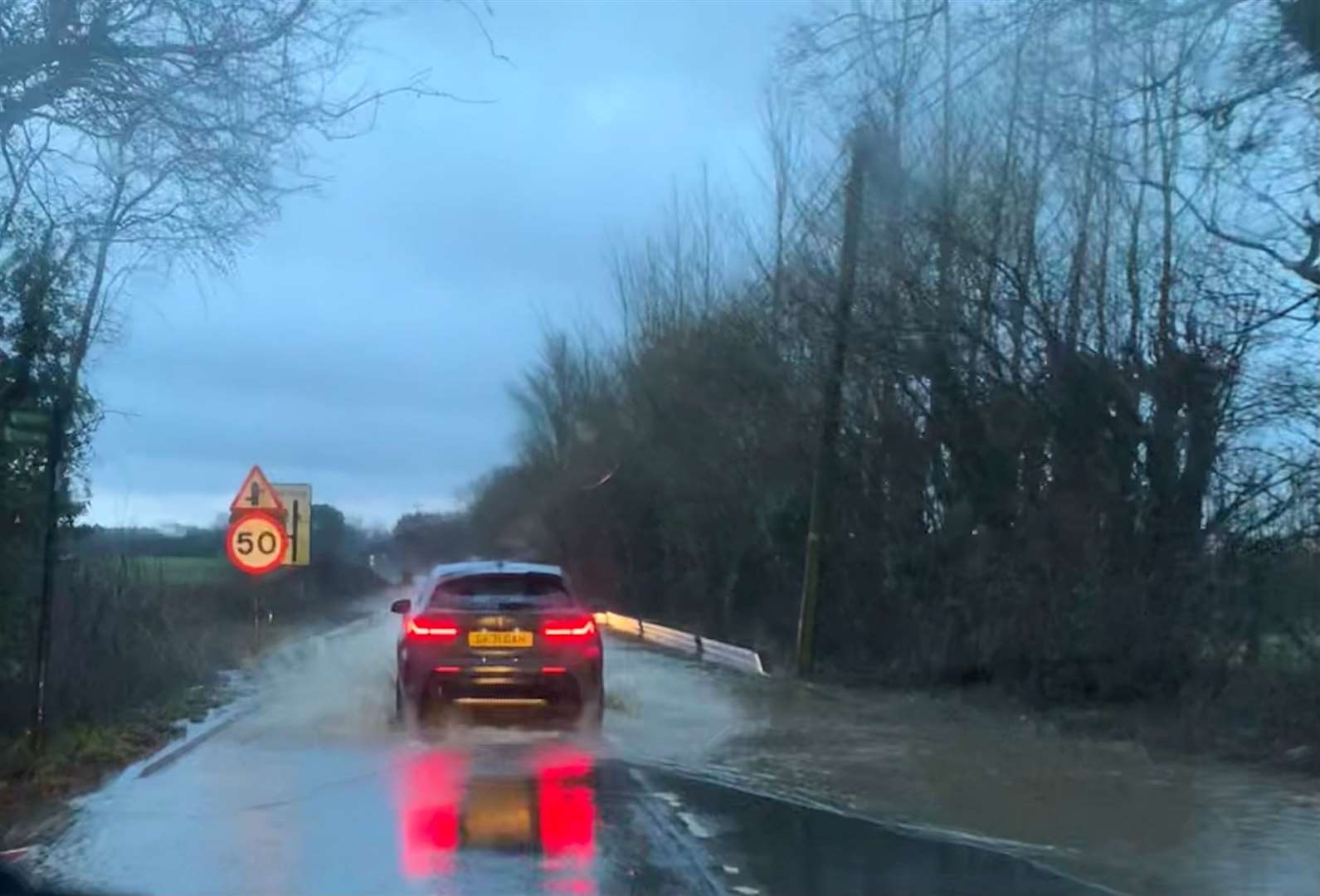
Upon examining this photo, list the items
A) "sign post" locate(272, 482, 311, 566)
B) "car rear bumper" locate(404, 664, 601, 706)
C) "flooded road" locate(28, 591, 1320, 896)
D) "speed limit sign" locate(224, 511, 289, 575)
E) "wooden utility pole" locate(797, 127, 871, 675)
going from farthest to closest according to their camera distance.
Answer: "sign post" locate(272, 482, 311, 566)
"speed limit sign" locate(224, 511, 289, 575)
"wooden utility pole" locate(797, 127, 871, 675)
"car rear bumper" locate(404, 664, 601, 706)
"flooded road" locate(28, 591, 1320, 896)

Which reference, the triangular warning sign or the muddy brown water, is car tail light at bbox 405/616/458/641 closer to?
the muddy brown water

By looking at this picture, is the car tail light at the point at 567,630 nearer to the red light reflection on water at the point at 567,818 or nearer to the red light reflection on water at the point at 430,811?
the red light reflection on water at the point at 567,818

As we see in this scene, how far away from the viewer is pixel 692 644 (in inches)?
1259

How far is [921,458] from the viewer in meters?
22.7

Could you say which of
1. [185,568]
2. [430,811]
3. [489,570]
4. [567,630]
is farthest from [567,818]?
[185,568]

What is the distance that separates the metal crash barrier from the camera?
27.1 meters

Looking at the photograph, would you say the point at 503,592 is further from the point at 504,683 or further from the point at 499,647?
the point at 504,683

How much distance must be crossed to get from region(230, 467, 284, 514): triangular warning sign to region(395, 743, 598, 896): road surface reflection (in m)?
10.6

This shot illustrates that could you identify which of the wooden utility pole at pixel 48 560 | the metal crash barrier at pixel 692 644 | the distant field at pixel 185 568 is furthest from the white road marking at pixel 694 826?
the metal crash barrier at pixel 692 644

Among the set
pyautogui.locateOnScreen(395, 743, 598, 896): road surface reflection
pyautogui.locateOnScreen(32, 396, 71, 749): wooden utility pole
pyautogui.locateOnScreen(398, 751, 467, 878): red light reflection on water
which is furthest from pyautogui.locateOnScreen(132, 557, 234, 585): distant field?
pyautogui.locateOnScreen(395, 743, 598, 896): road surface reflection

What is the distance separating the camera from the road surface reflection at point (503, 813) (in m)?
9.86

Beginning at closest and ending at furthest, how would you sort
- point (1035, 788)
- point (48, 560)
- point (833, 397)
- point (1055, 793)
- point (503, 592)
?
point (1055, 793) → point (1035, 788) → point (48, 560) → point (503, 592) → point (833, 397)

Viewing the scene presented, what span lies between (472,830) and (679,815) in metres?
1.51

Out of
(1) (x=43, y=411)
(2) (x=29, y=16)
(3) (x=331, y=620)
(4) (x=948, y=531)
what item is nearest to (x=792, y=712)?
(4) (x=948, y=531)
